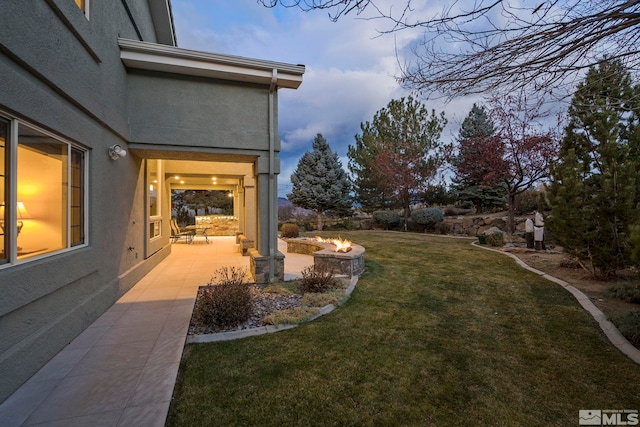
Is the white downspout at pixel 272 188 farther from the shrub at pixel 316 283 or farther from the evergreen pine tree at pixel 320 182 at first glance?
the evergreen pine tree at pixel 320 182

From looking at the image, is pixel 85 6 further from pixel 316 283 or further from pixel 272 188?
pixel 316 283

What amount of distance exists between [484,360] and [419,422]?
4.99 ft

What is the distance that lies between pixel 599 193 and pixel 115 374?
8.90 metres

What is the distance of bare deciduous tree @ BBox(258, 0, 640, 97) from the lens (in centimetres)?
265

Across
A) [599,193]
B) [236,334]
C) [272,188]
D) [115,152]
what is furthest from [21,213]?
[599,193]

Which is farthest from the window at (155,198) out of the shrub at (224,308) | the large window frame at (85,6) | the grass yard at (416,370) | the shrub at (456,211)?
the shrub at (456,211)

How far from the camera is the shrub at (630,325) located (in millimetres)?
3864

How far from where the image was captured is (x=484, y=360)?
137 inches

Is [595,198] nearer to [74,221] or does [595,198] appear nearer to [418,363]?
[418,363]

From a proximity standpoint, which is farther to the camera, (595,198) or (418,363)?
(595,198)

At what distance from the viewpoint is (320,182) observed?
67.6 ft

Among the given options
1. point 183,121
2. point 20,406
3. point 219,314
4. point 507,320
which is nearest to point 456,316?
point 507,320

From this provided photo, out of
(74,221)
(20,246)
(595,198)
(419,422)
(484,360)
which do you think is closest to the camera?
(419,422)

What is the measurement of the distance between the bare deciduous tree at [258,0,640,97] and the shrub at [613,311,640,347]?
3.37 meters
